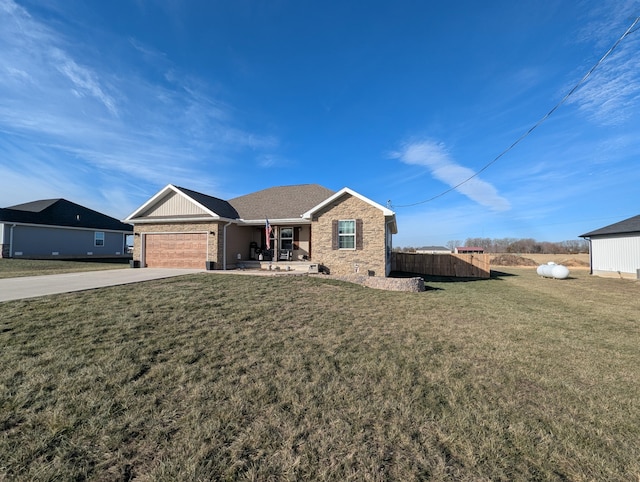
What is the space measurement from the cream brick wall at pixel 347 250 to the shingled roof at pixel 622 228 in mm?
15730

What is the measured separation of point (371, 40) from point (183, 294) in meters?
11.7

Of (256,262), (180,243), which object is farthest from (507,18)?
(180,243)

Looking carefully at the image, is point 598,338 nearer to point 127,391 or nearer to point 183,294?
point 127,391

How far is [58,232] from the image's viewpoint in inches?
968

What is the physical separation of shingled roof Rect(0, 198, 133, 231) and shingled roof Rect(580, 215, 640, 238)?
41.5 meters

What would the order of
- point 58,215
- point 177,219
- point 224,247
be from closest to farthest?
point 224,247
point 177,219
point 58,215

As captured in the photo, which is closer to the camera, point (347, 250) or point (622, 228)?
point (347, 250)

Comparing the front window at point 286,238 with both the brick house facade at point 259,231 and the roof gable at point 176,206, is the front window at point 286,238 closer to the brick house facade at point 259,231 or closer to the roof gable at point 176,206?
the brick house facade at point 259,231

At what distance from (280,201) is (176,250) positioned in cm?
690

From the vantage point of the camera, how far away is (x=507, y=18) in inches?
375

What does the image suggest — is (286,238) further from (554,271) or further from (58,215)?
(58,215)

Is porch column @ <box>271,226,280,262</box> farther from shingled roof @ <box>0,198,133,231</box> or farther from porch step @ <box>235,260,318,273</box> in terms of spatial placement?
shingled roof @ <box>0,198,133,231</box>

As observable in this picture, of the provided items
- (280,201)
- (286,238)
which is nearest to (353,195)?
(286,238)

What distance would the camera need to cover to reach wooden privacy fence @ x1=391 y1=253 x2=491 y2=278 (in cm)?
1869
